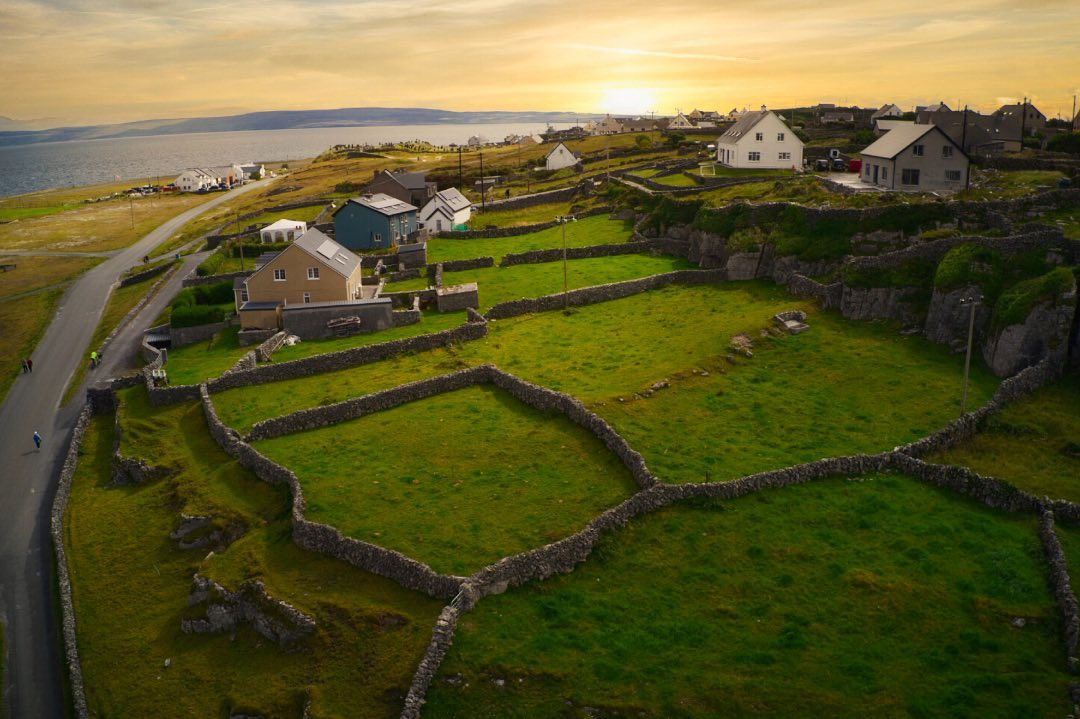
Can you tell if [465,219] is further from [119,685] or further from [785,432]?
[119,685]

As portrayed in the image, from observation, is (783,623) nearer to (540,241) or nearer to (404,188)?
(540,241)

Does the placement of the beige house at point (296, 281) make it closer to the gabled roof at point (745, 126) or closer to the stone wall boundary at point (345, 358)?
the stone wall boundary at point (345, 358)

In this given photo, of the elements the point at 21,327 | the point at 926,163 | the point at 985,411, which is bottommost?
the point at 21,327

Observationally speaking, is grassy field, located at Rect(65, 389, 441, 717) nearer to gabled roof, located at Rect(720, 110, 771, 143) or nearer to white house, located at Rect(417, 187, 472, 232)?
white house, located at Rect(417, 187, 472, 232)

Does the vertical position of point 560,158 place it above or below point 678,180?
above

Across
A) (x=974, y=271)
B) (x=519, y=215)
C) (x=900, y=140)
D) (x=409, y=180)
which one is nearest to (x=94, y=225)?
(x=409, y=180)

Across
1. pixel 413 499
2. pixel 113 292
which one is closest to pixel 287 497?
pixel 413 499

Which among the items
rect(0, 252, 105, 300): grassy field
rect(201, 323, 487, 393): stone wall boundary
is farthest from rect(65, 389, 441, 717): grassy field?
rect(0, 252, 105, 300): grassy field
